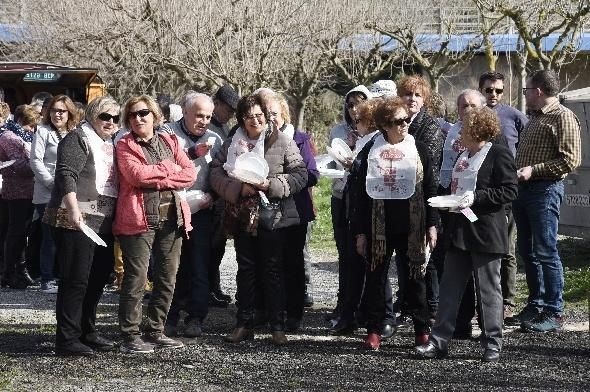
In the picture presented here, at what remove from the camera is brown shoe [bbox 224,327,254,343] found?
9438mm

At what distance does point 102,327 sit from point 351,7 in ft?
62.3

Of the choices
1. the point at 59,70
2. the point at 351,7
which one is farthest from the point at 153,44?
the point at 59,70

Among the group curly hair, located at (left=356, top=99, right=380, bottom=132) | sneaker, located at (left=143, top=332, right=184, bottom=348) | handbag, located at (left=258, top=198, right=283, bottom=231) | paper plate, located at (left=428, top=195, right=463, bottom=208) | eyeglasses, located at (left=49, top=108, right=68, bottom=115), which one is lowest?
sneaker, located at (left=143, top=332, right=184, bottom=348)

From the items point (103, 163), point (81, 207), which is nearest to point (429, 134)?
point (103, 163)

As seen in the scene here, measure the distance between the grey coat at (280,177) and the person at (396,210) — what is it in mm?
592

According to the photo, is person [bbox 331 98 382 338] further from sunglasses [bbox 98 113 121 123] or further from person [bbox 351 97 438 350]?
sunglasses [bbox 98 113 121 123]

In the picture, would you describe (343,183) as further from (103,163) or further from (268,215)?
(103,163)

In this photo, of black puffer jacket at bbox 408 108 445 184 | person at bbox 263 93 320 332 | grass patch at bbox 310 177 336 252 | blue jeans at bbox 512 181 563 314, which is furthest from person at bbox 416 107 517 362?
grass patch at bbox 310 177 336 252

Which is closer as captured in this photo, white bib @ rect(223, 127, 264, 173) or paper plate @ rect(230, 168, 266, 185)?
paper plate @ rect(230, 168, 266, 185)

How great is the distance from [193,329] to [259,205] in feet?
3.86

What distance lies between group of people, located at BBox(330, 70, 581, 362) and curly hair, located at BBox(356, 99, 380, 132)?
0.4 inches

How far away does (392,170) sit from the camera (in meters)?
8.87

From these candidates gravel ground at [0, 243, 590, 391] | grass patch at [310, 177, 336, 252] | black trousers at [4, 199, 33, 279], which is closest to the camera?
gravel ground at [0, 243, 590, 391]

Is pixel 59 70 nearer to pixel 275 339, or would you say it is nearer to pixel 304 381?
pixel 275 339
